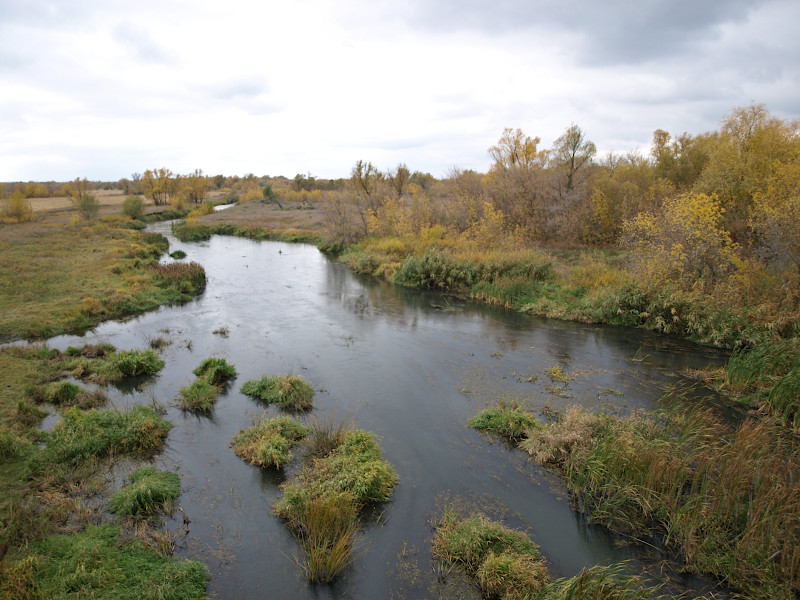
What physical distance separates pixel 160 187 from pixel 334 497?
88.4 m

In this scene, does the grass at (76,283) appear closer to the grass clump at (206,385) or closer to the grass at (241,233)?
the grass clump at (206,385)

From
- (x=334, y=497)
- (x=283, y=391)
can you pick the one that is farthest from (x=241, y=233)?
(x=334, y=497)

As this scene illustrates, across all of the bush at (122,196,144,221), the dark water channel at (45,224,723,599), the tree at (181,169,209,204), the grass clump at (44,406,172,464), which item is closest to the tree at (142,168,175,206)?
the tree at (181,169,209,204)

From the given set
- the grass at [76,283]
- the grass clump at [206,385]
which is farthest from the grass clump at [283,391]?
the grass at [76,283]

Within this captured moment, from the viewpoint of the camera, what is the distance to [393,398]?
12797 millimetres

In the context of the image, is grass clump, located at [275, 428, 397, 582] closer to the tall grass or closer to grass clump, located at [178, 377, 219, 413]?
the tall grass

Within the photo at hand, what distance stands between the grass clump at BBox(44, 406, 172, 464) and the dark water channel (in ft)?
1.66

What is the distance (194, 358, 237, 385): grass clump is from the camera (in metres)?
13.3

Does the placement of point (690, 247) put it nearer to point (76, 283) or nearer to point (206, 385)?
point (206, 385)

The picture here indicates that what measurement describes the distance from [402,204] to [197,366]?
84.1ft

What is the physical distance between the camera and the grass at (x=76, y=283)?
1811 cm

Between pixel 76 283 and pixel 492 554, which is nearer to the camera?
pixel 492 554

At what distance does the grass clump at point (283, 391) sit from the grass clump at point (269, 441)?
3.86 feet

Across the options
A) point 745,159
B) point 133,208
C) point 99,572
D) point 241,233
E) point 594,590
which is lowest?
point 99,572
